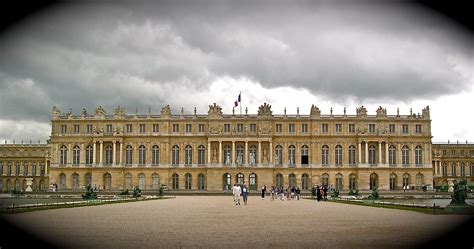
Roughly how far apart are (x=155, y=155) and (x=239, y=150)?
13766 mm

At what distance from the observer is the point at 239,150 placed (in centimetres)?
9406

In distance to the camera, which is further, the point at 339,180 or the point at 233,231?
the point at 339,180

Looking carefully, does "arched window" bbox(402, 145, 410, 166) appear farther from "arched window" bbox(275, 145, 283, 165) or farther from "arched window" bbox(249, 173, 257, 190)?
"arched window" bbox(249, 173, 257, 190)

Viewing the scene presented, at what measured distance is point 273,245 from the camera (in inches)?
755

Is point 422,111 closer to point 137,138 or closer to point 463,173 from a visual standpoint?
point 463,173

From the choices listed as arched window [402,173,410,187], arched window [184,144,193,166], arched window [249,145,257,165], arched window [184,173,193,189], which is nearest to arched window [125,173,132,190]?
arched window [184,173,193,189]

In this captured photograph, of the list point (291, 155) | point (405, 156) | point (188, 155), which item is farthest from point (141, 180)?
point (405, 156)

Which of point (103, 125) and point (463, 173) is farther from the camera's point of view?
point (463, 173)

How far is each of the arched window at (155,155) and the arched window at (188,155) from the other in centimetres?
441

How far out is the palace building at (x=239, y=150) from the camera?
93125 mm

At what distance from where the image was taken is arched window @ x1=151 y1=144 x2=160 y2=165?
9500cm

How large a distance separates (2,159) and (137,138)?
1666 inches

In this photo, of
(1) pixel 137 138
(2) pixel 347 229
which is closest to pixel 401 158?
(1) pixel 137 138

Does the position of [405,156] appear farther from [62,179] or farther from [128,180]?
[62,179]
